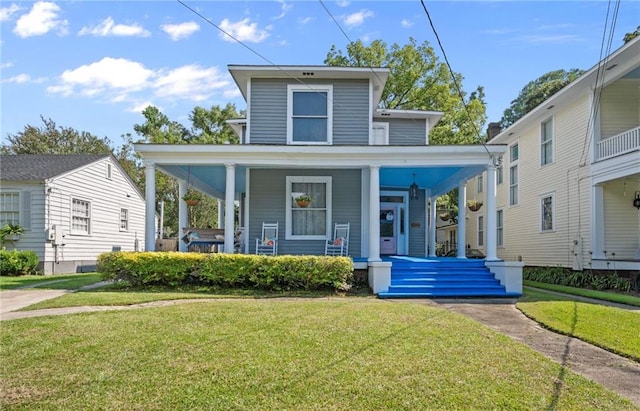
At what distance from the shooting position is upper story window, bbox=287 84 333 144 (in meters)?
13.0

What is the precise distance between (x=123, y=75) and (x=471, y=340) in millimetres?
12377

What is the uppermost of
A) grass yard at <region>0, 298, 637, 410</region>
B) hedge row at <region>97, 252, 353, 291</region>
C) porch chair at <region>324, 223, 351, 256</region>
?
porch chair at <region>324, 223, 351, 256</region>

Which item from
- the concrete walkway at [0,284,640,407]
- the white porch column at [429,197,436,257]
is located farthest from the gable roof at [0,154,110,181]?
the white porch column at [429,197,436,257]

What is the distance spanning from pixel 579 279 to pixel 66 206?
58.5 feet

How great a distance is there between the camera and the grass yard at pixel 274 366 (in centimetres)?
375

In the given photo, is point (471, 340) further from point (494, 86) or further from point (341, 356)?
point (494, 86)

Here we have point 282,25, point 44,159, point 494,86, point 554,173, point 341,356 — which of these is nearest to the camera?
point 341,356

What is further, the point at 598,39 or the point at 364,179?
the point at 364,179

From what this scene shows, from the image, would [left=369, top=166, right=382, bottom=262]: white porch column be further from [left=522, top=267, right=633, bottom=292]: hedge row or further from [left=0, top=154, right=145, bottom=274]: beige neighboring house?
[left=0, top=154, right=145, bottom=274]: beige neighboring house

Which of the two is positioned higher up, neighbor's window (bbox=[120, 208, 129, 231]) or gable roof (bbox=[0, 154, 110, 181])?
gable roof (bbox=[0, 154, 110, 181])

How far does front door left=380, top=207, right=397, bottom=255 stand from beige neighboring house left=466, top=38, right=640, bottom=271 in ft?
20.1

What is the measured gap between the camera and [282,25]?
28.8ft

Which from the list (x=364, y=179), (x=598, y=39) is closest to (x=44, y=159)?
(x=364, y=179)

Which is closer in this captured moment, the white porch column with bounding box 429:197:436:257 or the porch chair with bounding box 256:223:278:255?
the porch chair with bounding box 256:223:278:255
